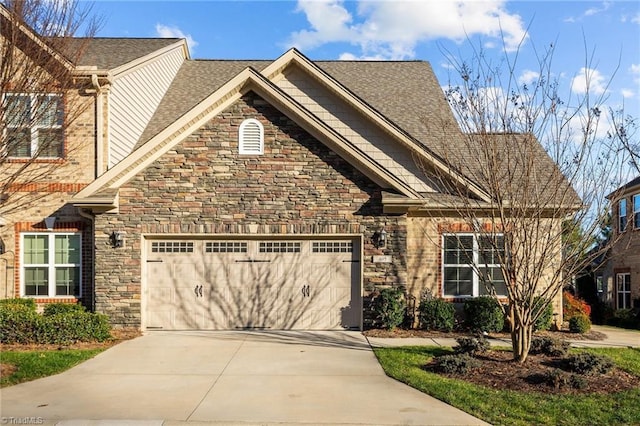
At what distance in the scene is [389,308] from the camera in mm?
12523

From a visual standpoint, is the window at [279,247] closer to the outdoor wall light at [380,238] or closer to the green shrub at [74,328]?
the outdoor wall light at [380,238]

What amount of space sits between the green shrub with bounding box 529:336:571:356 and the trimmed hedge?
29.6 feet

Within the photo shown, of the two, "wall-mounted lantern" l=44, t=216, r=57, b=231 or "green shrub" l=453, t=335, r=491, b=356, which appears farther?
"wall-mounted lantern" l=44, t=216, r=57, b=231

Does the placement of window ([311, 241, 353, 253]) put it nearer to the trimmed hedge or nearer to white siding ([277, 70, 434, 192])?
white siding ([277, 70, 434, 192])

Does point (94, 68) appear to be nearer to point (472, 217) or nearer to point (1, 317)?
point (1, 317)

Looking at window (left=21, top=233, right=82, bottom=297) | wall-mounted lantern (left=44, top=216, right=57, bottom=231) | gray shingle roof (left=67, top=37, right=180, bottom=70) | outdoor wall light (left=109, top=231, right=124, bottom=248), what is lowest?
window (left=21, top=233, right=82, bottom=297)

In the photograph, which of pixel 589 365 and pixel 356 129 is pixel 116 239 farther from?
pixel 589 365

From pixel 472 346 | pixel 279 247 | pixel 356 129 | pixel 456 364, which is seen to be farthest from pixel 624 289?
pixel 456 364

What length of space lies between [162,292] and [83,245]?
8.17 feet

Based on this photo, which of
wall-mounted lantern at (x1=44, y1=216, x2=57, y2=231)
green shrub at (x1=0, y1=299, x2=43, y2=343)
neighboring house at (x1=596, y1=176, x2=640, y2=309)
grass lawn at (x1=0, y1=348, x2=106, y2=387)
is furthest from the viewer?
neighboring house at (x1=596, y1=176, x2=640, y2=309)

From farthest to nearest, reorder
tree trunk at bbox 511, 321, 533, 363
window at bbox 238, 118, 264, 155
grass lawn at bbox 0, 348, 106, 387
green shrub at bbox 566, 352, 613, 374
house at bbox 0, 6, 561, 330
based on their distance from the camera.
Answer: window at bbox 238, 118, 264, 155, house at bbox 0, 6, 561, 330, tree trunk at bbox 511, 321, 533, 363, green shrub at bbox 566, 352, 613, 374, grass lawn at bbox 0, 348, 106, 387

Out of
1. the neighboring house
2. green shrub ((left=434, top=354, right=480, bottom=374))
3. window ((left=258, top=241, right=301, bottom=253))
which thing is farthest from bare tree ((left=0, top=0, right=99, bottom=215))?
the neighboring house

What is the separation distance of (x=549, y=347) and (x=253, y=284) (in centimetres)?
686

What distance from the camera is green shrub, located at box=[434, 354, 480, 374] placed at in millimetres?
8633
